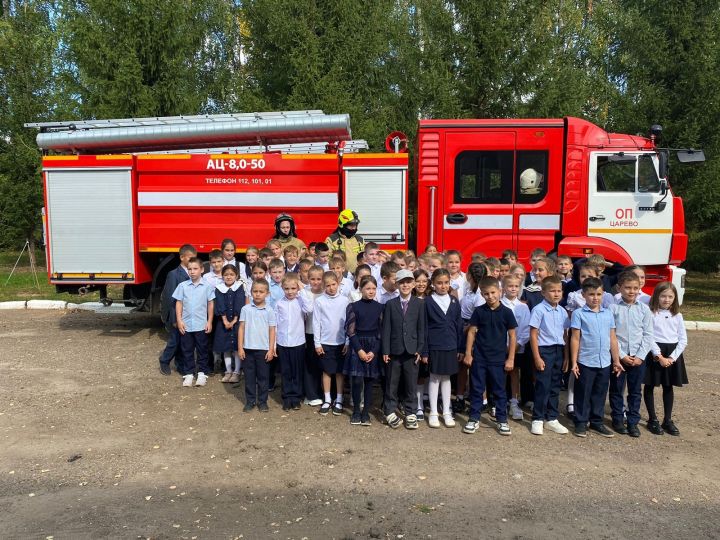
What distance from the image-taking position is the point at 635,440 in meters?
5.04

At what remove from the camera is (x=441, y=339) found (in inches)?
206

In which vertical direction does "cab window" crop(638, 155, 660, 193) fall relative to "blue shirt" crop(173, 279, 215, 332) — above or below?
above

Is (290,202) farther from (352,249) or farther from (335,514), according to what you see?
(335,514)

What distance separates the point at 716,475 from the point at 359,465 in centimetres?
275

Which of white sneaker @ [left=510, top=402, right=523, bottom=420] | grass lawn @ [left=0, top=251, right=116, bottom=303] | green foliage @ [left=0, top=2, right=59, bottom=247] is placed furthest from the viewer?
green foliage @ [left=0, top=2, right=59, bottom=247]

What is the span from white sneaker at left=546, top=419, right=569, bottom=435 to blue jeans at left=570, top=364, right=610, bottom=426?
13 cm

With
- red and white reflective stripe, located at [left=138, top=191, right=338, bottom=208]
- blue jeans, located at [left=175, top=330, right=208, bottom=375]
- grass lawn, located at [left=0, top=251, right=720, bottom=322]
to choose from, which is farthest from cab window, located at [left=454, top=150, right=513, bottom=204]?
grass lawn, located at [left=0, top=251, right=720, bottom=322]

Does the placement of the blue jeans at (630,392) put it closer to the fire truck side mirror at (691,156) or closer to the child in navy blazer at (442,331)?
the child in navy blazer at (442,331)

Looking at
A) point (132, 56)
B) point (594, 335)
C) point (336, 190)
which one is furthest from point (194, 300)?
point (132, 56)

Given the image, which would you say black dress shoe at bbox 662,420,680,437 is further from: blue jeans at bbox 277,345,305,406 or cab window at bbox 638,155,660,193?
cab window at bbox 638,155,660,193

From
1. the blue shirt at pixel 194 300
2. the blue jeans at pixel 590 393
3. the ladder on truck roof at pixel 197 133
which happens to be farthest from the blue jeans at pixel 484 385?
the ladder on truck roof at pixel 197 133

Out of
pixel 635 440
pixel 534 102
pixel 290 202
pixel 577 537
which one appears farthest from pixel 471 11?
pixel 577 537

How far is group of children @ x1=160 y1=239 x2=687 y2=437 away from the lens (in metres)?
5.15

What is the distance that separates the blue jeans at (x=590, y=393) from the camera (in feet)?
16.8
